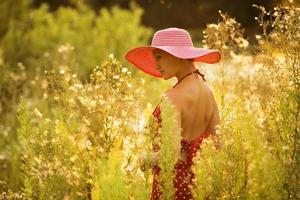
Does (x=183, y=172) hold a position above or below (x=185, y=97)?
below

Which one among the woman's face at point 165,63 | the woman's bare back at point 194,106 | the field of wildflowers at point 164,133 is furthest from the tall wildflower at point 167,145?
the woman's face at point 165,63

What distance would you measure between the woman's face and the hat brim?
6cm

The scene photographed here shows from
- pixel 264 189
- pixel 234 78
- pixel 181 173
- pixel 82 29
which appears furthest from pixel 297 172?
pixel 82 29

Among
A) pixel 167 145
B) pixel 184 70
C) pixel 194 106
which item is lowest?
pixel 167 145

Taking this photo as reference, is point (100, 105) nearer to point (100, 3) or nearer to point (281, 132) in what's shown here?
point (281, 132)

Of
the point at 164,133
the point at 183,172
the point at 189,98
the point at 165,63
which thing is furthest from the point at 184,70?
the point at 164,133

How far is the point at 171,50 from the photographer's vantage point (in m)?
4.20

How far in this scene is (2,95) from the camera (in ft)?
27.8

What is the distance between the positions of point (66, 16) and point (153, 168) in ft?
38.5

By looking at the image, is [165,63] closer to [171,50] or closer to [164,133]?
[171,50]

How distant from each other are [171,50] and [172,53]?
2.2 inches

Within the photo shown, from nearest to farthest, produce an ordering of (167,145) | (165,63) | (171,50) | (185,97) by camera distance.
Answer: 1. (167,145)
2. (185,97)
3. (171,50)
4. (165,63)

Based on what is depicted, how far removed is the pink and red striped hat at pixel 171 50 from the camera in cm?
422

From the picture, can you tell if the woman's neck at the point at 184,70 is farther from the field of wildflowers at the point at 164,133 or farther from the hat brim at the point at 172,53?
the field of wildflowers at the point at 164,133
